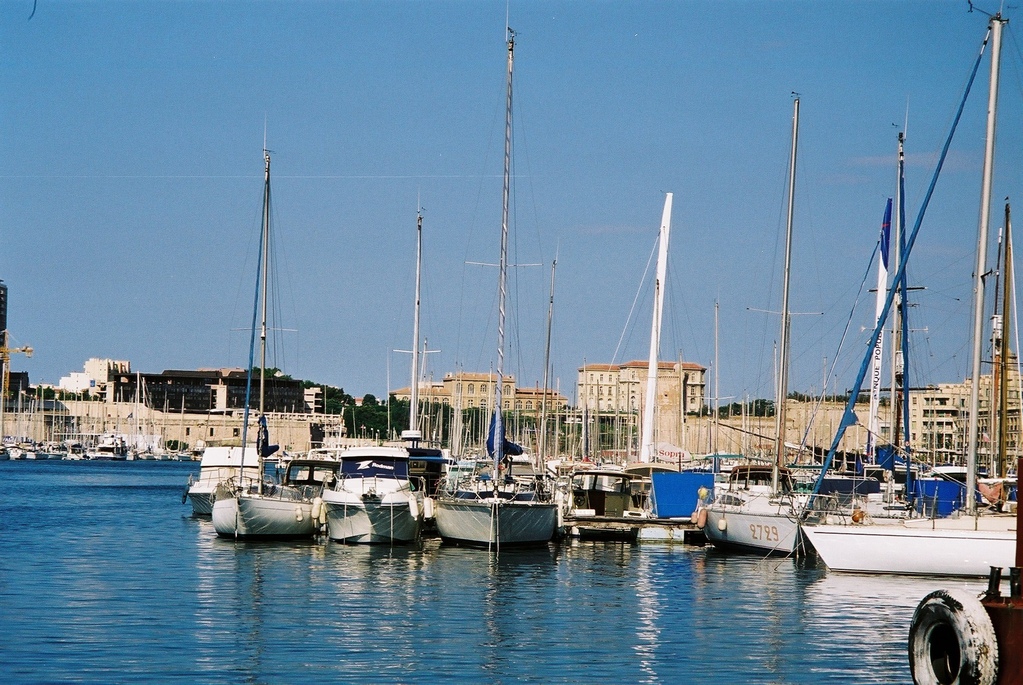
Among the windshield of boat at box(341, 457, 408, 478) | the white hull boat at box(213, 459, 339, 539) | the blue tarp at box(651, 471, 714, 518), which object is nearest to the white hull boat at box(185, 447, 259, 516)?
the white hull boat at box(213, 459, 339, 539)

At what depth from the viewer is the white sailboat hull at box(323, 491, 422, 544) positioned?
1484 inches

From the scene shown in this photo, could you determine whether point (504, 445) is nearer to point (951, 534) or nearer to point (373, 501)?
point (373, 501)

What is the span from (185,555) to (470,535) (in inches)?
307

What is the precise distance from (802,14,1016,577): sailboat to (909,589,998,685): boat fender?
45.7 feet

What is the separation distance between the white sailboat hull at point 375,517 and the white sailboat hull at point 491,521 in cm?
86

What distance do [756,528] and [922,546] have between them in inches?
312

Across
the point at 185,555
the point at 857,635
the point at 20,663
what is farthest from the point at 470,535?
the point at 20,663

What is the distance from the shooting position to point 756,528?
37.4 metres

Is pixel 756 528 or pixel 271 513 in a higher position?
pixel 756 528

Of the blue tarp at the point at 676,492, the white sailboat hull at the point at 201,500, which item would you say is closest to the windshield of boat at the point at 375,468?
the blue tarp at the point at 676,492

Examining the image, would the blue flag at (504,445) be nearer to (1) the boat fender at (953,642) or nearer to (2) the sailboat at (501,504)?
(2) the sailboat at (501,504)

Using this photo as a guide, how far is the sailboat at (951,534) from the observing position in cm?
2930

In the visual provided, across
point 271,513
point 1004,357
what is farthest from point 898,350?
point 271,513

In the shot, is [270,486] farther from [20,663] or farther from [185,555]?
[20,663]
